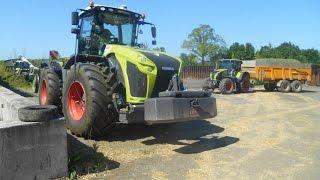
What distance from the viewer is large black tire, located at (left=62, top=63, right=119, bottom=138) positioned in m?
8.60

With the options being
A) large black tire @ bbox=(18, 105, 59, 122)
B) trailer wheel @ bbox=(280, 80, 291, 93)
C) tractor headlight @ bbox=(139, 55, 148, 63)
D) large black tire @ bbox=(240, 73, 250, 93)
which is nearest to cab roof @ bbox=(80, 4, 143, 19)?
tractor headlight @ bbox=(139, 55, 148, 63)

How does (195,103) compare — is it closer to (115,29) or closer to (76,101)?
(76,101)

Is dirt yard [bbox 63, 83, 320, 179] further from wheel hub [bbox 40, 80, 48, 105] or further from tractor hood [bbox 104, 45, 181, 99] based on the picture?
wheel hub [bbox 40, 80, 48, 105]

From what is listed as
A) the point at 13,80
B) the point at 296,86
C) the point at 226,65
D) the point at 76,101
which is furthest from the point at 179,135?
the point at 296,86

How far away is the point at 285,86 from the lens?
28.1 metres

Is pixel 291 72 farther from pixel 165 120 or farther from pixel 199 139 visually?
pixel 165 120

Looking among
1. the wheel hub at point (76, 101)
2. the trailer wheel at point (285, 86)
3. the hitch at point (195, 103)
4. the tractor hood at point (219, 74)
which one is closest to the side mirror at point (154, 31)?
the wheel hub at point (76, 101)

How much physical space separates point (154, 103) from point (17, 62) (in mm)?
24073

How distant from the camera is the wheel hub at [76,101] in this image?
9.44 m

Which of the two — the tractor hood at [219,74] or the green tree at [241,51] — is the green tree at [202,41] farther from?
the tractor hood at [219,74]

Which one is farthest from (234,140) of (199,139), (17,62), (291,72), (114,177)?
(17,62)

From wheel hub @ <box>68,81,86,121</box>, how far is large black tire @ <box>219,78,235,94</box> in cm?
1542

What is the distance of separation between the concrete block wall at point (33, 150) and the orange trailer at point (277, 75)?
22.3 m

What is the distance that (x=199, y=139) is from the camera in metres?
9.72
